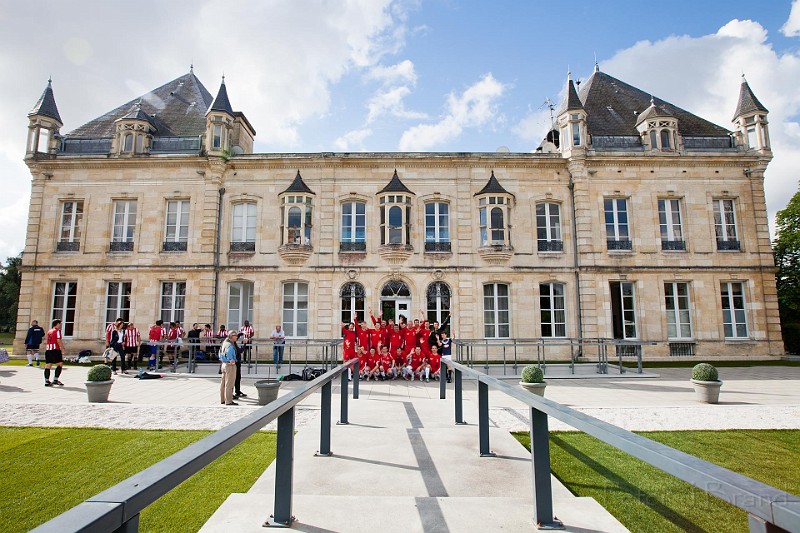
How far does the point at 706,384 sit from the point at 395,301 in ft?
40.8

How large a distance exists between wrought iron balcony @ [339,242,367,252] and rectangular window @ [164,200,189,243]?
7.34m

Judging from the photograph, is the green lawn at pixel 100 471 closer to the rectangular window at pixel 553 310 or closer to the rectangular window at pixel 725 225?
the rectangular window at pixel 553 310

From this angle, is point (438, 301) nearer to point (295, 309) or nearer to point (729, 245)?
point (295, 309)

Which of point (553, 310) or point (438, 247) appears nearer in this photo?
point (553, 310)

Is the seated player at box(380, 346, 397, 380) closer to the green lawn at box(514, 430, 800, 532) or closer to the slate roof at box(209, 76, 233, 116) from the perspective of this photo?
the green lawn at box(514, 430, 800, 532)

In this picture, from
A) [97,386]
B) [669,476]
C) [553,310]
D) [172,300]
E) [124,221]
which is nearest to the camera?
[669,476]

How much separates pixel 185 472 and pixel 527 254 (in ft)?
64.6

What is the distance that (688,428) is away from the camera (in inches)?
288

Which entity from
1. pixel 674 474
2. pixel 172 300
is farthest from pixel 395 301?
pixel 674 474

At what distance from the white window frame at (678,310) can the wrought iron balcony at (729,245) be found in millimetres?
2527

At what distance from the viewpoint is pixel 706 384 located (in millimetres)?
9688

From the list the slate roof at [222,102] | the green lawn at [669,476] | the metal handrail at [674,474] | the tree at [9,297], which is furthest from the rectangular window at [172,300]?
the tree at [9,297]

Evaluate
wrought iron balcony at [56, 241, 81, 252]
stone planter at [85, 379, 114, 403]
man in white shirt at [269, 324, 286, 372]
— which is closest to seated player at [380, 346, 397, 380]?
man in white shirt at [269, 324, 286, 372]

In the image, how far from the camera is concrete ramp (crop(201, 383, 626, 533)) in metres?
3.24
